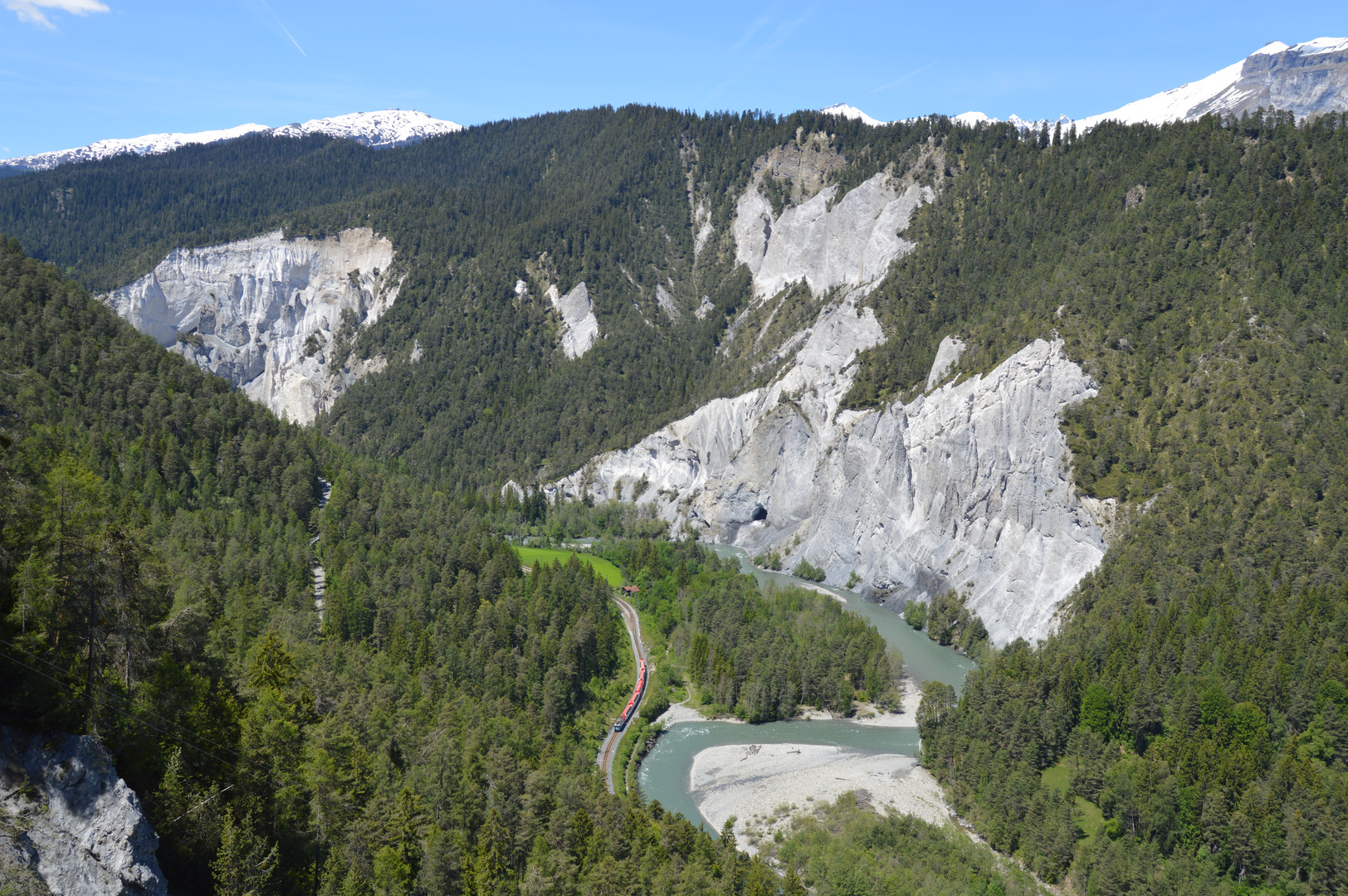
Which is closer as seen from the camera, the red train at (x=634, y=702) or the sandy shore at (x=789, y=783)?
the sandy shore at (x=789, y=783)

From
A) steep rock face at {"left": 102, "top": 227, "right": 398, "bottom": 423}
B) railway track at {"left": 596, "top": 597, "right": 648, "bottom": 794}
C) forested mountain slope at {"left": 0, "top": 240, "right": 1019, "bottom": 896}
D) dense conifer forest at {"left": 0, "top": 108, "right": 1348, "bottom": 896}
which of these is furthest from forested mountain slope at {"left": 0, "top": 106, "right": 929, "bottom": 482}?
railway track at {"left": 596, "top": 597, "right": 648, "bottom": 794}

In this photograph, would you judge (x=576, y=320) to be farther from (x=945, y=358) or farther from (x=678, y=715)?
(x=678, y=715)

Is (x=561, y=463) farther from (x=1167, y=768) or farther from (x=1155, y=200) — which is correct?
(x=1167, y=768)

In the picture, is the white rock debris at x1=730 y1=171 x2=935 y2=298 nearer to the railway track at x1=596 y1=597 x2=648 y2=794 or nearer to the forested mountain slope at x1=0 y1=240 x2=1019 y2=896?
the forested mountain slope at x1=0 y1=240 x2=1019 y2=896

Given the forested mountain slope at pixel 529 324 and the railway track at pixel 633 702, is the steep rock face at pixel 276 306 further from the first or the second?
→ the railway track at pixel 633 702

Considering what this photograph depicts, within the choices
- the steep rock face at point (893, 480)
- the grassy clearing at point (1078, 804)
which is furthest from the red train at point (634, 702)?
the steep rock face at point (893, 480)

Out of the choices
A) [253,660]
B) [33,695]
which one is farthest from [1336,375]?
[33,695]

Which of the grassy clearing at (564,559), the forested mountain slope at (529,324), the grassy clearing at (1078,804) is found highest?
the forested mountain slope at (529,324)

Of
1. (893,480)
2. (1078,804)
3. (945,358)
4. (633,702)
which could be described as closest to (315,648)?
(633,702)
